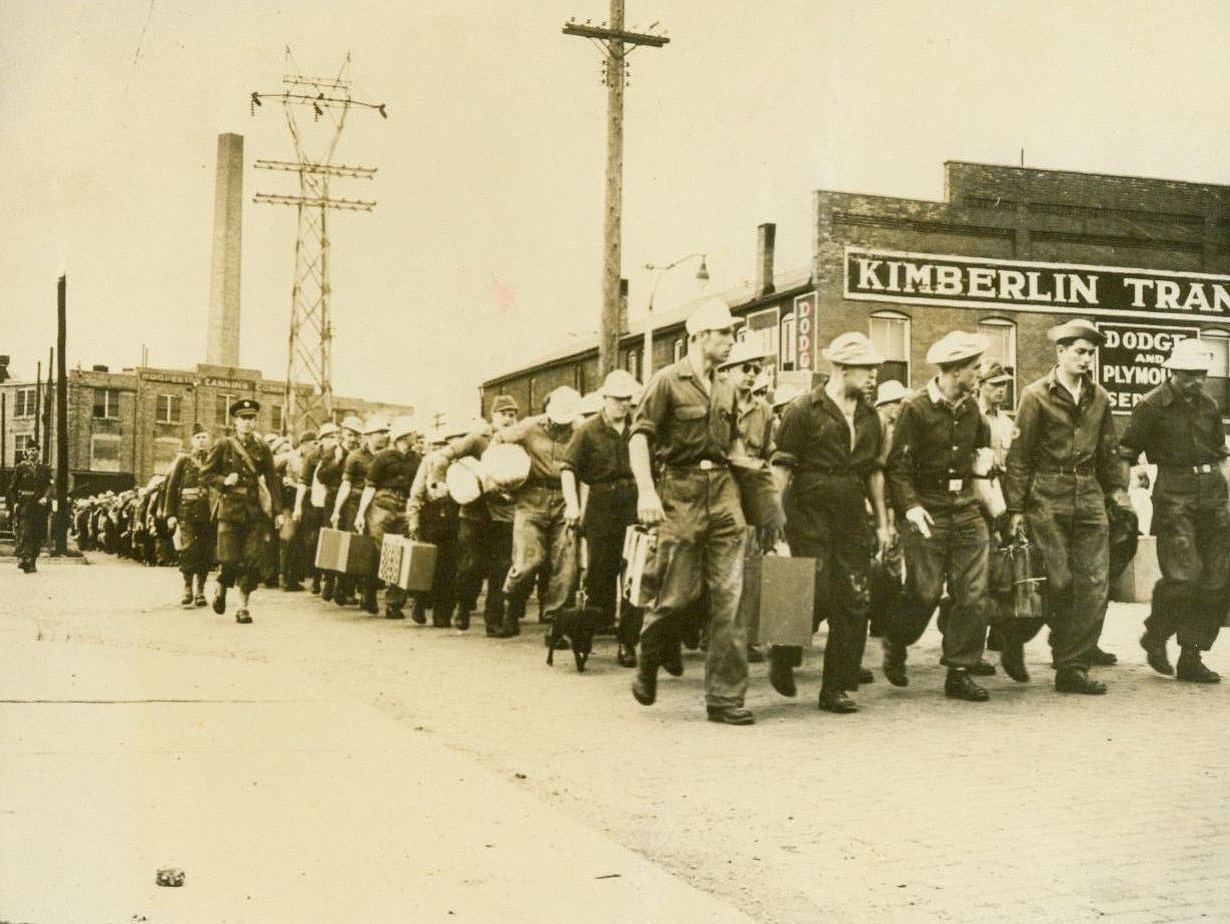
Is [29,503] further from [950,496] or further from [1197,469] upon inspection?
[1197,469]

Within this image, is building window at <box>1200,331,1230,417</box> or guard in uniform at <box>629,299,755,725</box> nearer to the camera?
guard in uniform at <box>629,299,755,725</box>

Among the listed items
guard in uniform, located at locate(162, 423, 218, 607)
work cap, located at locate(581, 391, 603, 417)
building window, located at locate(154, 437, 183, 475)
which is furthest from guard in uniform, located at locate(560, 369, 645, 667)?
building window, located at locate(154, 437, 183, 475)

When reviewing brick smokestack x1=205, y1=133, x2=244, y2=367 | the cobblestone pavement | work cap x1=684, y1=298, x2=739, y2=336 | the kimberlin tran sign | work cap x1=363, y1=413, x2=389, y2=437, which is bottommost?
the cobblestone pavement

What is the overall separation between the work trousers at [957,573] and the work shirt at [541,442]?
3732 millimetres

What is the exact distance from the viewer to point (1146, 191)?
31.4m

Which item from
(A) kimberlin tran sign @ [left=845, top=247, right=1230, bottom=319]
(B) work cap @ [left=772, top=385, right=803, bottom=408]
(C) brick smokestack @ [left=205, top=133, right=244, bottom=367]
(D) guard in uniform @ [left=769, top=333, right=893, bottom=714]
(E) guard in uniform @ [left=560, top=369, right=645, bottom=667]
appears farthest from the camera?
(C) brick smokestack @ [left=205, top=133, right=244, bottom=367]

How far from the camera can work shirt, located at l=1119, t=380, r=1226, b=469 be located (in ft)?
30.6

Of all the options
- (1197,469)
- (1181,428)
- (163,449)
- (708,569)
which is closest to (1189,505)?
(1197,469)

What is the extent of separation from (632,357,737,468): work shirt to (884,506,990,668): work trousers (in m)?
1.61

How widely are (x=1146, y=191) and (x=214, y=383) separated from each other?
56.1 m

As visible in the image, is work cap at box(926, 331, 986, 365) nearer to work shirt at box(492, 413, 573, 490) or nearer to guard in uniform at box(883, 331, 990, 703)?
guard in uniform at box(883, 331, 990, 703)

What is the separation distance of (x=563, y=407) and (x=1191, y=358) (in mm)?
5203

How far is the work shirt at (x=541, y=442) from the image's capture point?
1185 centimetres

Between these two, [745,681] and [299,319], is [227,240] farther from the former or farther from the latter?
[745,681]
